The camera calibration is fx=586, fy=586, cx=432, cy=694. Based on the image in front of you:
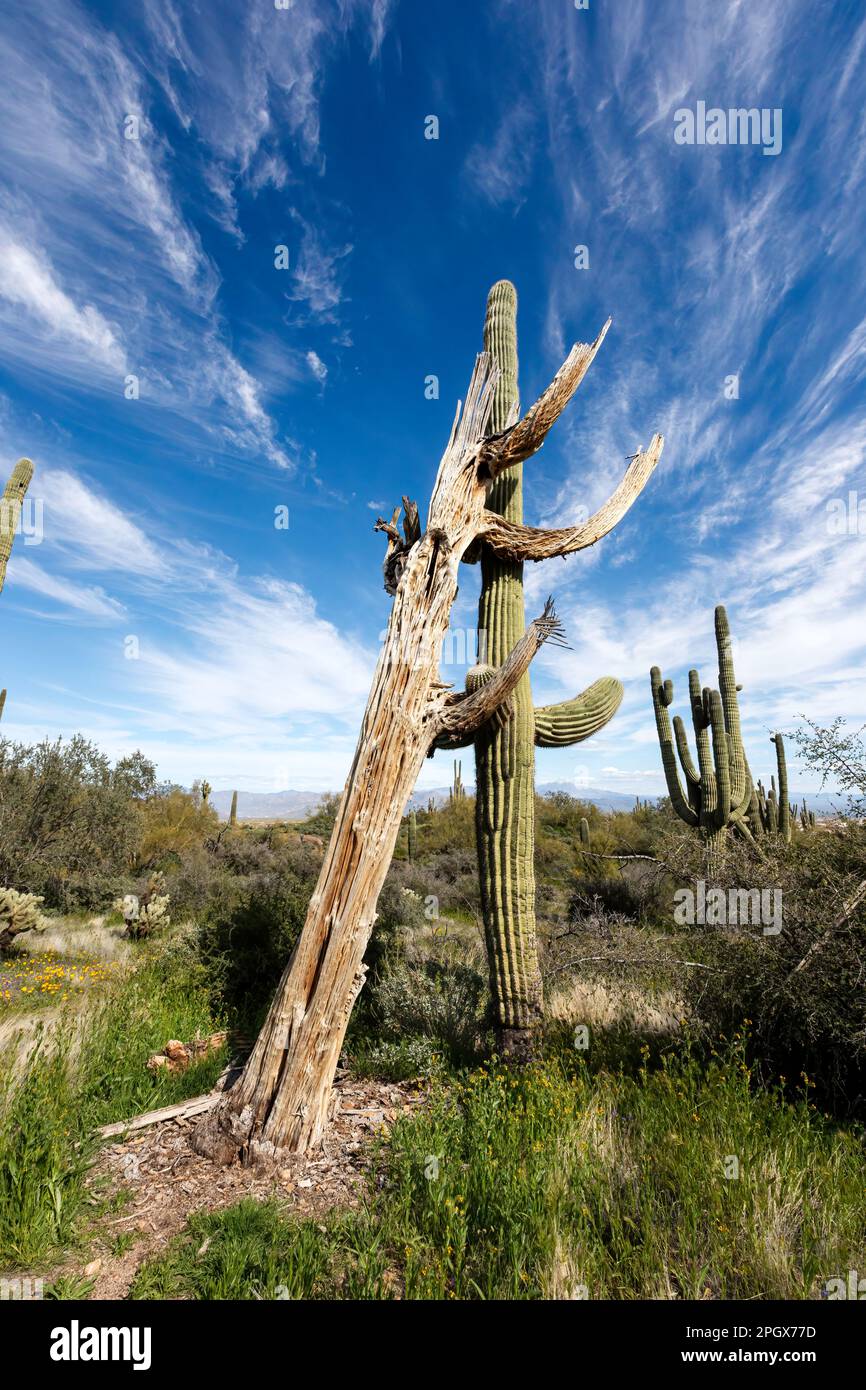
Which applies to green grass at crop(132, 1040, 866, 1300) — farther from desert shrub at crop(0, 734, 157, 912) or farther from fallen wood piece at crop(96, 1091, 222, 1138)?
desert shrub at crop(0, 734, 157, 912)

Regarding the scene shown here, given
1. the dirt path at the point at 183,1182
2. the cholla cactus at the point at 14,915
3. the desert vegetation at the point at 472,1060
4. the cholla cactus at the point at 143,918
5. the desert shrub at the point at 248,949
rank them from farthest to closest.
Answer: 1. the cholla cactus at the point at 143,918
2. the cholla cactus at the point at 14,915
3. the desert shrub at the point at 248,949
4. the dirt path at the point at 183,1182
5. the desert vegetation at the point at 472,1060

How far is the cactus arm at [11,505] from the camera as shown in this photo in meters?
8.94

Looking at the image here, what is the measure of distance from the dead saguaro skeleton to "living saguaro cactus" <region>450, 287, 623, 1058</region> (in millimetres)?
294

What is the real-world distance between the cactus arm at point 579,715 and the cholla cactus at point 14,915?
25.9 ft

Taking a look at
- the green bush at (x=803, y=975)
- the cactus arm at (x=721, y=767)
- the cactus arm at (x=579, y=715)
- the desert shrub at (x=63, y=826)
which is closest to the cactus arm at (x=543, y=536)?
the cactus arm at (x=579, y=715)

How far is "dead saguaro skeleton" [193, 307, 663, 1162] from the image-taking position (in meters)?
3.82

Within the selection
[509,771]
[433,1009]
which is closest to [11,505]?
[509,771]

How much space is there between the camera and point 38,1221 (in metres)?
2.79

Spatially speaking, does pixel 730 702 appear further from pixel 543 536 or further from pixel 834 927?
pixel 834 927

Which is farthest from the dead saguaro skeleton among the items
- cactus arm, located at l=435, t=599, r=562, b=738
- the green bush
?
the green bush

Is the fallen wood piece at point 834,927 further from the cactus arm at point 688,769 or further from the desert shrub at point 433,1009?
the cactus arm at point 688,769
